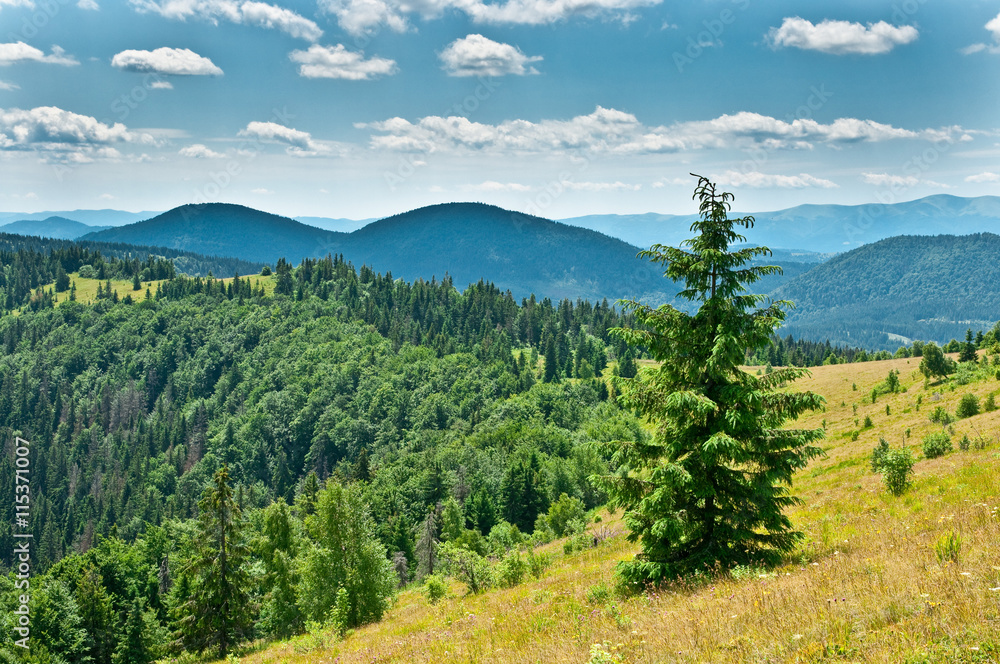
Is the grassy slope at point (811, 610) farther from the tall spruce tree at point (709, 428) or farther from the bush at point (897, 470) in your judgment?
the tall spruce tree at point (709, 428)

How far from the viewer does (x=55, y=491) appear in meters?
182

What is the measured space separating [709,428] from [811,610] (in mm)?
5209

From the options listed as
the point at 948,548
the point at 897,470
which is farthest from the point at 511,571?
the point at 948,548

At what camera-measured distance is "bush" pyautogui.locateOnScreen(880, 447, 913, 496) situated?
2175 centimetres

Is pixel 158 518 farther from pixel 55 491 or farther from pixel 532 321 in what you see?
pixel 532 321

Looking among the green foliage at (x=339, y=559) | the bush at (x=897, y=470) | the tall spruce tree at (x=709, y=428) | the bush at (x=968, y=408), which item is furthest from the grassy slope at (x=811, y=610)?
the bush at (x=968, y=408)

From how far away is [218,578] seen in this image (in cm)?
3606

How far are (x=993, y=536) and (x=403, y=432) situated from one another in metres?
145

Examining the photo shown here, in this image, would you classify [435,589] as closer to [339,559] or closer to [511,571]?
[511,571]

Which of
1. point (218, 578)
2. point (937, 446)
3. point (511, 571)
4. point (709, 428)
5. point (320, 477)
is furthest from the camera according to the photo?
point (320, 477)

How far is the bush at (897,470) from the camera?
71.4 ft

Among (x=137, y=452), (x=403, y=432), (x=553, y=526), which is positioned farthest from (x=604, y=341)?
(x=137, y=452)

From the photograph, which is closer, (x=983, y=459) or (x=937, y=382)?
(x=983, y=459)

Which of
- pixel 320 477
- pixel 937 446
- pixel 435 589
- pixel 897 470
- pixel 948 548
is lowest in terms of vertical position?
pixel 320 477
